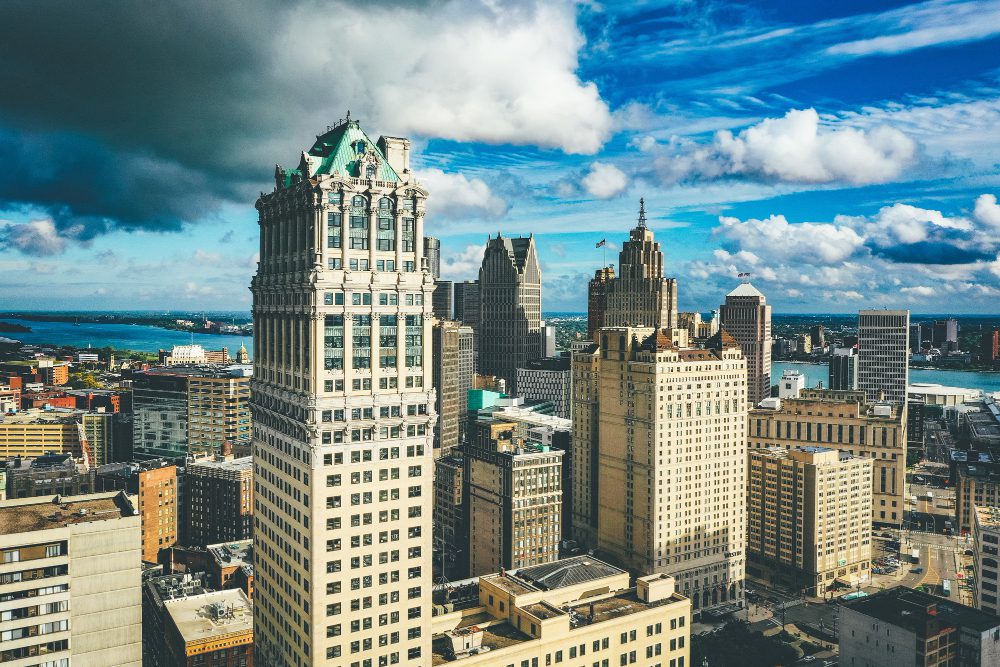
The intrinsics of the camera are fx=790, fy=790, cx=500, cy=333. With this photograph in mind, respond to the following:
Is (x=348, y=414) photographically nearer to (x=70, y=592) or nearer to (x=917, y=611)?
(x=70, y=592)

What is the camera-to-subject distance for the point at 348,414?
269 ft

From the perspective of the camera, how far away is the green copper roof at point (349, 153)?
86250mm

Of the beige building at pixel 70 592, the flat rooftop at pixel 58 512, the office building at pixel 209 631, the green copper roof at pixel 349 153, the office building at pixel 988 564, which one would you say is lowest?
the office building at pixel 209 631

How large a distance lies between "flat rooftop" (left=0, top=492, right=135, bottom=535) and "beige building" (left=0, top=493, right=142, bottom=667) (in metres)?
0.33

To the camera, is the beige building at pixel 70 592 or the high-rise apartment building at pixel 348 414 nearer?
the beige building at pixel 70 592

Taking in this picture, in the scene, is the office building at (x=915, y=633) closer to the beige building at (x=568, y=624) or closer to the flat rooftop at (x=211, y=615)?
the beige building at (x=568, y=624)

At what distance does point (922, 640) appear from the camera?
13050cm

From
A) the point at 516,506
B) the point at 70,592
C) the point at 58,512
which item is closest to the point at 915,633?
the point at 516,506

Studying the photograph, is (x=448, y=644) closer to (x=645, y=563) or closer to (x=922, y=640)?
(x=922, y=640)

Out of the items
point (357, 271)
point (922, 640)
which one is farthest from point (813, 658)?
point (357, 271)

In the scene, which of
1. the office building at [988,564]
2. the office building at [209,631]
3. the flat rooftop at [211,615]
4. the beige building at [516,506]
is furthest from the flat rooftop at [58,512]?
the office building at [988,564]

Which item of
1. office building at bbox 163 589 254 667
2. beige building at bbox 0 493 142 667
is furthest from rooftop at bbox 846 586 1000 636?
beige building at bbox 0 493 142 667

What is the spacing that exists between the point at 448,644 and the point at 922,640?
83.2 metres

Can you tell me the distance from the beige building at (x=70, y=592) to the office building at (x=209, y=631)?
5715cm
